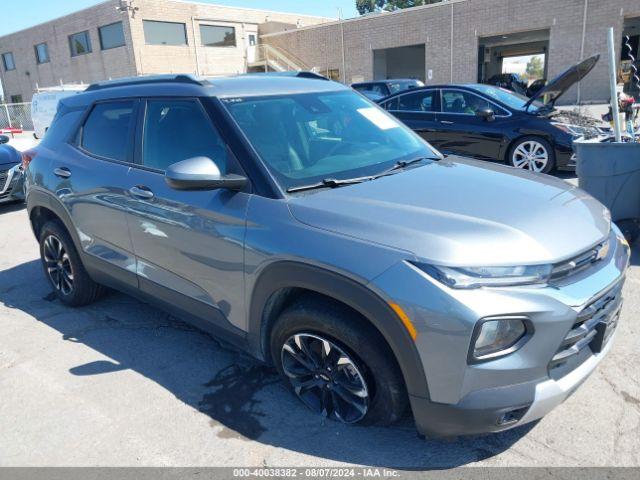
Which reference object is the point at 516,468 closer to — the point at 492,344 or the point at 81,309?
the point at 492,344

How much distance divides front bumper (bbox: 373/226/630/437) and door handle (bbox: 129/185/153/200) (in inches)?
69.1

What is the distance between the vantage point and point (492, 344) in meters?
2.09

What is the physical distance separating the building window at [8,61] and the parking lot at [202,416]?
1843 inches

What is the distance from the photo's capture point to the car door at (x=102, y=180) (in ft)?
11.7

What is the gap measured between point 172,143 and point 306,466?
Answer: 2.08m

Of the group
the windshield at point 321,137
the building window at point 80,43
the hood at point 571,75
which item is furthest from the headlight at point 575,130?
the building window at point 80,43

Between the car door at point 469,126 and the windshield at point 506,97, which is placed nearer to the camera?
the car door at point 469,126

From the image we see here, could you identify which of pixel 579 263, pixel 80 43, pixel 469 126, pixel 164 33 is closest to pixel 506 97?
pixel 469 126

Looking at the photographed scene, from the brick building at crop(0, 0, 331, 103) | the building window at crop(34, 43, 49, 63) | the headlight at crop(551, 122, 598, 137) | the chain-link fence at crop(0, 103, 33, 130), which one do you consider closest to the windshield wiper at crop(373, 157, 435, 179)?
the headlight at crop(551, 122, 598, 137)

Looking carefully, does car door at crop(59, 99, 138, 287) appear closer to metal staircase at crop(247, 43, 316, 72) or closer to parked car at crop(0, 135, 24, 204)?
parked car at crop(0, 135, 24, 204)

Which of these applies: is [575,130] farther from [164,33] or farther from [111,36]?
[111,36]

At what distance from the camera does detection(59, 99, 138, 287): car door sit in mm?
3568

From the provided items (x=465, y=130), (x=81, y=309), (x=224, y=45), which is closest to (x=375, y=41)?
(x=224, y=45)

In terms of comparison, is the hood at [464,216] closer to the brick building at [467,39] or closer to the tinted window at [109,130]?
the tinted window at [109,130]
